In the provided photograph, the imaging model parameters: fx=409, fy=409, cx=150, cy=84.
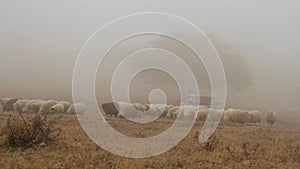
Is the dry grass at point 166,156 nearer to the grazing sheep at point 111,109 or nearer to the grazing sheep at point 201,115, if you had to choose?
the grazing sheep at point 201,115

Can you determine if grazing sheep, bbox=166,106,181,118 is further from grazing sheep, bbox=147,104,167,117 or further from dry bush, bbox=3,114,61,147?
dry bush, bbox=3,114,61,147

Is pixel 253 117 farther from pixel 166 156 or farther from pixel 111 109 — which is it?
pixel 166 156

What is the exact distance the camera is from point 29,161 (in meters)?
11.9

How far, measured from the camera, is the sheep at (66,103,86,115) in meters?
29.0

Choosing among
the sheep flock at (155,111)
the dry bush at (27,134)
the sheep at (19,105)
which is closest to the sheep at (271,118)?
the sheep flock at (155,111)

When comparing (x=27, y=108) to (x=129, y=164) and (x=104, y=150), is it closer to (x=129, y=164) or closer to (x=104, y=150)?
(x=104, y=150)

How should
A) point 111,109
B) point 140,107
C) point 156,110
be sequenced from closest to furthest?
point 111,109, point 140,107, point 156,110

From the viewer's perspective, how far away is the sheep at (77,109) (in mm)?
29031

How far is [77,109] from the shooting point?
2900 centimetres

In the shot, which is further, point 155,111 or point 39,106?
point 155,111

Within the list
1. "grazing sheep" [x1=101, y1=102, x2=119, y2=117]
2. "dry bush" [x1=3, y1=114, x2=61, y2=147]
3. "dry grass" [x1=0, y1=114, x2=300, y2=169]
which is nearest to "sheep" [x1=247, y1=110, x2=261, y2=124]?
"grazing sheep" [x1=101, y1=102, x2=119, y2=117]

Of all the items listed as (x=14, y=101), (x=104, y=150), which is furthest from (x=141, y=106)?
(x=104, y=150)

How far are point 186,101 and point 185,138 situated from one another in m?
20.9

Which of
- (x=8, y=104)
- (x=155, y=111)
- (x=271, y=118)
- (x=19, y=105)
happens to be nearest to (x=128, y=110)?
(x=155, y=111)
